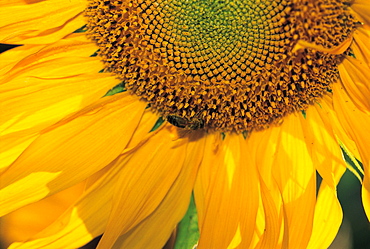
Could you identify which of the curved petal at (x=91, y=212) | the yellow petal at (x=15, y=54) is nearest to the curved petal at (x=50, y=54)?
the yellow petal at (x=15, y=54)

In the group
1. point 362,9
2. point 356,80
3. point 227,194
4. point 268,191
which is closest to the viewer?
point 362,9

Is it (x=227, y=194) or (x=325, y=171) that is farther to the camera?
(x=227, y=194)

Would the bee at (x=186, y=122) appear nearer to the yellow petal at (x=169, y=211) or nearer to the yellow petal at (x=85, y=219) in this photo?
the yellow petal at (x=169, y=211)

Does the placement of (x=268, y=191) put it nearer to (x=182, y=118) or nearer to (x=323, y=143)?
(x=323, y=143)

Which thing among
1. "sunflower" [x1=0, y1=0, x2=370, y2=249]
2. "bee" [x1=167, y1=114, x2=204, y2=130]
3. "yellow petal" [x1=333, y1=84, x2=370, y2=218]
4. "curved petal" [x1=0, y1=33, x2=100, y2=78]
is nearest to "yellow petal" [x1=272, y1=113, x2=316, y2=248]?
"sunflower" [x1=0, y1=0, x2=370, y2=249]

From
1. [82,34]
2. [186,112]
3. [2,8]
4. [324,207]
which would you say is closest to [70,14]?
[82,34]

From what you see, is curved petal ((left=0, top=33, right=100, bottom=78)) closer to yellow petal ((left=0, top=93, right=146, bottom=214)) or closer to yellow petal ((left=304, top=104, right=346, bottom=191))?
yellow petal ((left=0, top=93, right=146, bottom=214))

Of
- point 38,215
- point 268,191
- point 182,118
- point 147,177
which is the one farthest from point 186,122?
point 38,215
